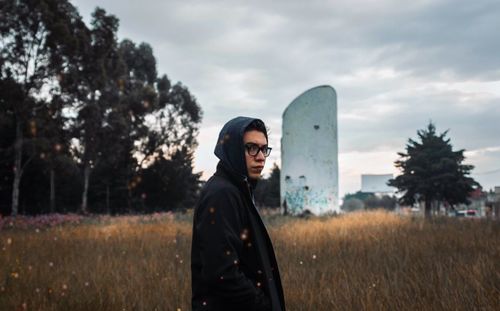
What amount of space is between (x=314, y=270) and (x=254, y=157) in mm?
3120

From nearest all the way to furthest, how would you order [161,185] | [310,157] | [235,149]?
[235,149] < [310,157] < [161,185]

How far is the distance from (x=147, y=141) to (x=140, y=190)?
11.2 feet

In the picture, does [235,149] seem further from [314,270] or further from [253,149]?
[314,270]

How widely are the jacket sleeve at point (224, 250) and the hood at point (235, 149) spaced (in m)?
0.12

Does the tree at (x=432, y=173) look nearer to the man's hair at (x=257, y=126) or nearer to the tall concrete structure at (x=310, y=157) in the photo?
the tall concrete structure at (x=310, y=157)

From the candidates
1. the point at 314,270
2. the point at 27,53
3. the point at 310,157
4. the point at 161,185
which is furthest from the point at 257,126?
the point at 161,185

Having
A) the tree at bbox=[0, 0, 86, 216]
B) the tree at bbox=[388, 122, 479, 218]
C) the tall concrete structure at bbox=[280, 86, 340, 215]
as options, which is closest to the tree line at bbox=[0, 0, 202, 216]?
the tree at bbox=[0, 0, 86, 216]

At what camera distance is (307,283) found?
171 inches

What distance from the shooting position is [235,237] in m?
Answer: 1.86

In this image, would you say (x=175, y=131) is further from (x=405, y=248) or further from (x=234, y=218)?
(x=234, y=218)

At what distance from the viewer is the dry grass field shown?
3.65m

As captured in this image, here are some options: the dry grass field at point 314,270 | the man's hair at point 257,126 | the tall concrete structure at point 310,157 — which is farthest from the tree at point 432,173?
the man's hair at point 257,126

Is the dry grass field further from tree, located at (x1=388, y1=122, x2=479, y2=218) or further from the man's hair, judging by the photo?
tree, located at (x1=388, y1=122, x2=479, y2=218)

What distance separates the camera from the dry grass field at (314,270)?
3.65 metres
